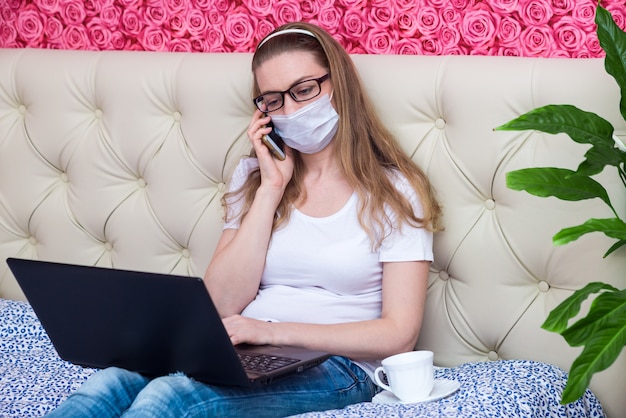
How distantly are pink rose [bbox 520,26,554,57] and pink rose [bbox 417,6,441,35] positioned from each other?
176 mm

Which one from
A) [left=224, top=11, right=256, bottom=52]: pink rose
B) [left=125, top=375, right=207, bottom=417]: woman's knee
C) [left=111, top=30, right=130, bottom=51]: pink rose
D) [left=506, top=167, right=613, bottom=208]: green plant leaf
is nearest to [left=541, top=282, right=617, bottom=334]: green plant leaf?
[left=506, top=167, right=613, bottom=208]: green plant leaf

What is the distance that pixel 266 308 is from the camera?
5.54 ft

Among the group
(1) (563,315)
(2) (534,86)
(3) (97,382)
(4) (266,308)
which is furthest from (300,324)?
(2) (534,86)

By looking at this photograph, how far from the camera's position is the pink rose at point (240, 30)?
6.72 ft

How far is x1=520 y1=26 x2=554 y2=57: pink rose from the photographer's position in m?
1.75

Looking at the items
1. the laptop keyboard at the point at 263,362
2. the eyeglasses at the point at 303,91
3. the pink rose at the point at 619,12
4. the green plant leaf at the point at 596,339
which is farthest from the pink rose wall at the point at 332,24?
the laptop keyboard at the point at 263,362

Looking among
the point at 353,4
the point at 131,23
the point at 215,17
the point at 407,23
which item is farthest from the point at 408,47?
the point at 131,23

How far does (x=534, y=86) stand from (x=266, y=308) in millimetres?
629

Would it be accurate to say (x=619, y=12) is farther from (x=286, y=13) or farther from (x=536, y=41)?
(x=286, y=13)

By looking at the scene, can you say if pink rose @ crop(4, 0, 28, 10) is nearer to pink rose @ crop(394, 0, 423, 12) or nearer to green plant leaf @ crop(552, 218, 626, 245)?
pink rose @ crop(394, 0, 423, 12)

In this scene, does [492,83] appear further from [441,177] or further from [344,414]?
[344,414]

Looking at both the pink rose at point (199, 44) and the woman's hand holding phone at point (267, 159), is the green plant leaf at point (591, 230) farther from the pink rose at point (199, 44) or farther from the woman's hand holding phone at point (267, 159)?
the pink rose at point (199, 44)

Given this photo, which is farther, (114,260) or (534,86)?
(114,260)

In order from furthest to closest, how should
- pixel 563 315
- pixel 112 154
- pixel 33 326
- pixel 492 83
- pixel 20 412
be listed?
pixel 112 154
pixel 33 326
pixel 492 83
pixel 20 412
pixel 563 315
